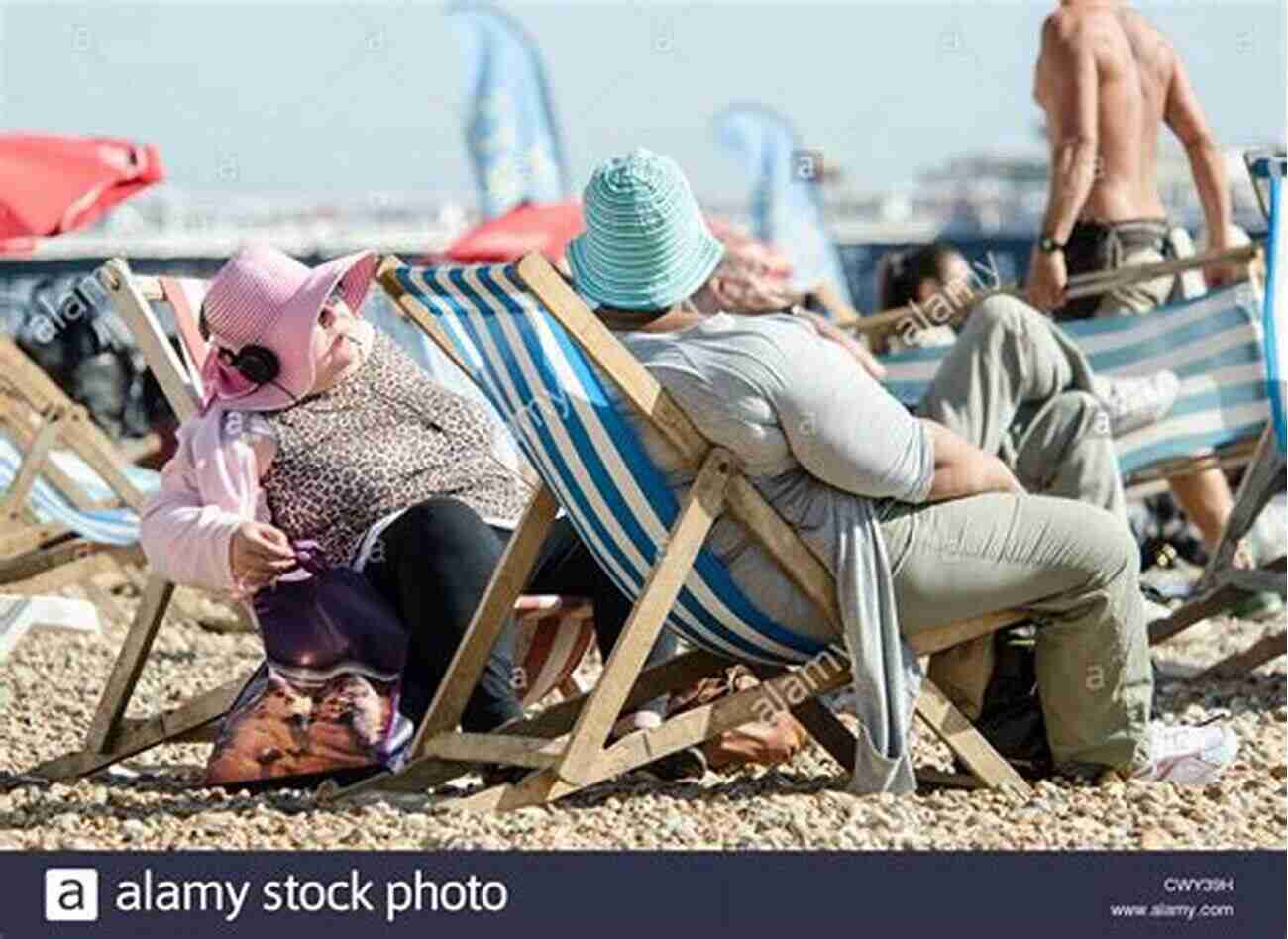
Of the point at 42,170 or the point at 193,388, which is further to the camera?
the point at 42,170

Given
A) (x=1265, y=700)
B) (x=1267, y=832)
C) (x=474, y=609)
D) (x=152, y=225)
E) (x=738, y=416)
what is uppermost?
(x=738, y=416)

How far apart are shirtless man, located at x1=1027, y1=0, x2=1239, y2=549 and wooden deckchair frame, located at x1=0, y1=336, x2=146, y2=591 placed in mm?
2300

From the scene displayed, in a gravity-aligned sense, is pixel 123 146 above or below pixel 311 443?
below

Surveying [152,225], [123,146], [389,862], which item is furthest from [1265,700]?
[152,225]

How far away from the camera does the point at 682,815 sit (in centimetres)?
468

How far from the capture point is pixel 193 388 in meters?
5.44

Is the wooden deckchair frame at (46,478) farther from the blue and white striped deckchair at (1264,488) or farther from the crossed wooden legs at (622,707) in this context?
the crossed wooden legs at (622,707)

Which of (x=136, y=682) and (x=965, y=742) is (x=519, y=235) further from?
(x=965, y=742)

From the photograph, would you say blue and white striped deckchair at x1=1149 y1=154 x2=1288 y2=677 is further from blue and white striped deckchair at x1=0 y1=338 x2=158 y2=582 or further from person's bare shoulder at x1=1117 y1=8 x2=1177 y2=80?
blue and white striped deckchair at x1=0 y1=338 x2=158 y2=582

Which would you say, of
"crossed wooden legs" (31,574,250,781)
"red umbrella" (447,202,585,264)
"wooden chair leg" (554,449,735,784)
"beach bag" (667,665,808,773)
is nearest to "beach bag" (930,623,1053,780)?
"beach bag" (667,665,808,773)

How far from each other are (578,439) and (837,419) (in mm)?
372

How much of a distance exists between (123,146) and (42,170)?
0.27 meters

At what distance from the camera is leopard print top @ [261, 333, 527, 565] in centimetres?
496

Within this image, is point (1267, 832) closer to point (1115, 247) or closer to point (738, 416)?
point (738, 416)
